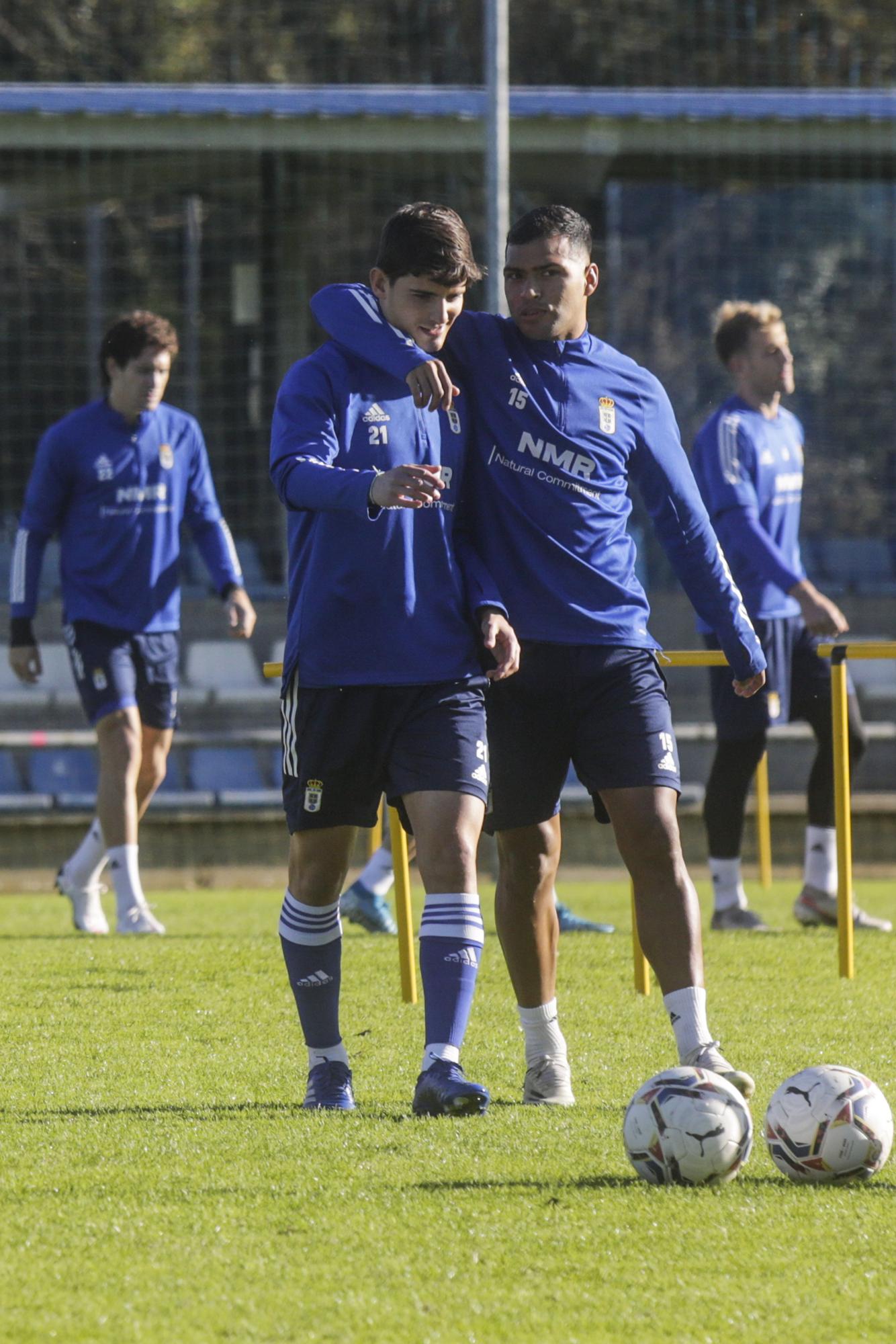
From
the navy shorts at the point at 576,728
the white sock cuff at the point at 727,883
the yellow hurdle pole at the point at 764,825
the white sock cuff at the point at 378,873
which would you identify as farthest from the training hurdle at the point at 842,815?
the yellow hurdle pole at the point at 764,825

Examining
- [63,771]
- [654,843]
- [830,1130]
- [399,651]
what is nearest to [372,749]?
[399,651]

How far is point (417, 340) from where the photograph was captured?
4008mm

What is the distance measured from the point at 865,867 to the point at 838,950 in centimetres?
486

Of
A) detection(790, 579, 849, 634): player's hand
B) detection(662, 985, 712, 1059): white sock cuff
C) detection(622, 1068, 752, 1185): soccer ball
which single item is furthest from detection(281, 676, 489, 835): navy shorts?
detection(790, 579, 849, 634): player's hand

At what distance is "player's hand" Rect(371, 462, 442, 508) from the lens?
11.7 ft

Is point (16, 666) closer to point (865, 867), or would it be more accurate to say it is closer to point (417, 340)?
point (417, 340)

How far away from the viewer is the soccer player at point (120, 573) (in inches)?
284

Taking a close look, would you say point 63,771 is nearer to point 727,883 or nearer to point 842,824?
point 727,883

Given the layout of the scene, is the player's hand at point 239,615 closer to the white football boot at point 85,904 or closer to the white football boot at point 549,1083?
the white football boot at point 85,904

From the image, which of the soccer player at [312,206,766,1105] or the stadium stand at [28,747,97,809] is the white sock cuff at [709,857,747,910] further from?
the stadium stand at [28,747,97,809]

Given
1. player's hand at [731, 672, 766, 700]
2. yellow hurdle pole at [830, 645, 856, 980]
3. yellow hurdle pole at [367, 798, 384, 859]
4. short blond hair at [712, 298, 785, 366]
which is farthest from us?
yellow hurdle pole at [367, 798, 384, 859]

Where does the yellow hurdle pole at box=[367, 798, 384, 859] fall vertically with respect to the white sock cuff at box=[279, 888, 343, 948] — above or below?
below

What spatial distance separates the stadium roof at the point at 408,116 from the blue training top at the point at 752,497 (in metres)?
6.35

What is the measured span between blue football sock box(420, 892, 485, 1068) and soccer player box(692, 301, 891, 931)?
334 cm
